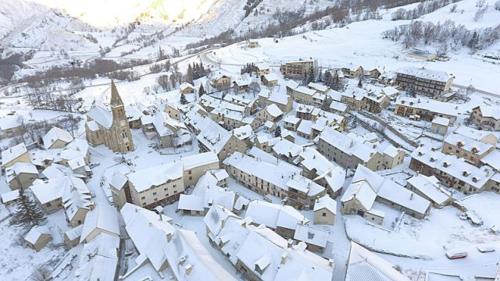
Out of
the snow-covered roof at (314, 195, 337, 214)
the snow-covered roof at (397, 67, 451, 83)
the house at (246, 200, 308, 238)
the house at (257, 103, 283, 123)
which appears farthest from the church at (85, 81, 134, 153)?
the snow-covered roof at (397, 67, 451, 83)

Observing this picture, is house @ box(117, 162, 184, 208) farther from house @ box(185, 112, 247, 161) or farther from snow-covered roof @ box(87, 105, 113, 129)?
snow-covered roof @ box(87, 105, 113, 129)

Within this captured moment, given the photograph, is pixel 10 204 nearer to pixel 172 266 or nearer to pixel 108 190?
pixel 108 190

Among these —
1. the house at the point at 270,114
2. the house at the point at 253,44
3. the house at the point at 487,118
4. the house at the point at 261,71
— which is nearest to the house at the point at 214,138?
the house at the point at 270,114

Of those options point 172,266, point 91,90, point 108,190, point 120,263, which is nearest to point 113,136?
point 108,190

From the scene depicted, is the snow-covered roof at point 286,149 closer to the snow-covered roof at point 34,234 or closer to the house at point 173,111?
the house at point 173,111

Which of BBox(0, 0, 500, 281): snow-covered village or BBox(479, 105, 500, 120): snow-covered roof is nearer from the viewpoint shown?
BBox(0, 0, 500, 281): snow-covered village

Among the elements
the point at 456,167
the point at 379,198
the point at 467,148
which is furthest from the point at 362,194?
the point at 467,148
